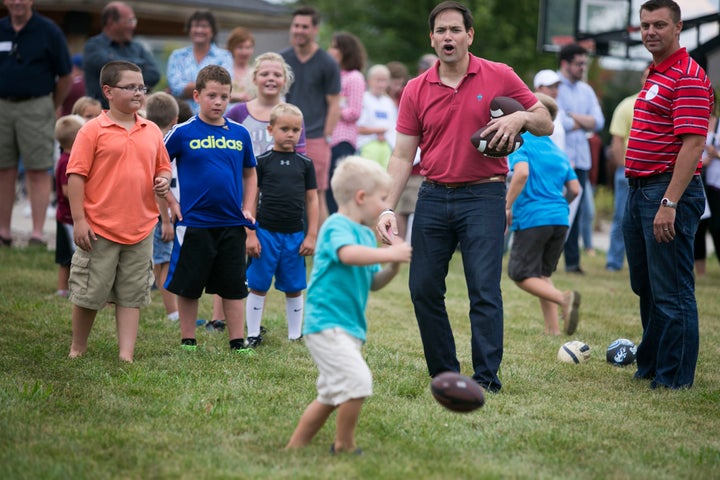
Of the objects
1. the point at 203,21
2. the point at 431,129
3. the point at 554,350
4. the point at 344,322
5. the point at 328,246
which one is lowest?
the point at 554,350

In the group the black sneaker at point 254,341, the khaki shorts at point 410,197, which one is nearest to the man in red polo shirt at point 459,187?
the black sneaker at point 254,341

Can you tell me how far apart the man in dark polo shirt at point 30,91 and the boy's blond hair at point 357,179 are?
6.70 m

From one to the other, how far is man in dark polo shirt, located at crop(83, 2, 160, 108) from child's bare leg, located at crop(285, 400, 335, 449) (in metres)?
6.17

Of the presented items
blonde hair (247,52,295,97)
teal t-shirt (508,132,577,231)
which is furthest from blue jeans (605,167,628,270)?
blonde hair (247,52,295,97)

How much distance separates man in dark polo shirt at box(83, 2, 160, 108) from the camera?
Answer: 9.84 meters

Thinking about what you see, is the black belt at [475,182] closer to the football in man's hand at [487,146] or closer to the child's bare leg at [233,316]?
the football in man's hand at [487,146]

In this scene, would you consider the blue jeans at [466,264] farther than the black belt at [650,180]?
No

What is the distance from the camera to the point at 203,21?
992cm

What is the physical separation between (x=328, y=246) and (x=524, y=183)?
3.53 metres

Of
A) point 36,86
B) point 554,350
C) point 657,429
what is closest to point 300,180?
point 554,350

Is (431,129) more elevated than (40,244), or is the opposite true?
(431,129)

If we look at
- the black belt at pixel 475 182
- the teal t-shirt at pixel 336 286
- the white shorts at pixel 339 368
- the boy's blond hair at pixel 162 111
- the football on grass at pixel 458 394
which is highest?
the boy's blond hair at pixel 162 111

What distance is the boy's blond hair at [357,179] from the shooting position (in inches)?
170

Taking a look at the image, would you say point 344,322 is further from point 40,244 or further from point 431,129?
point 40,244
